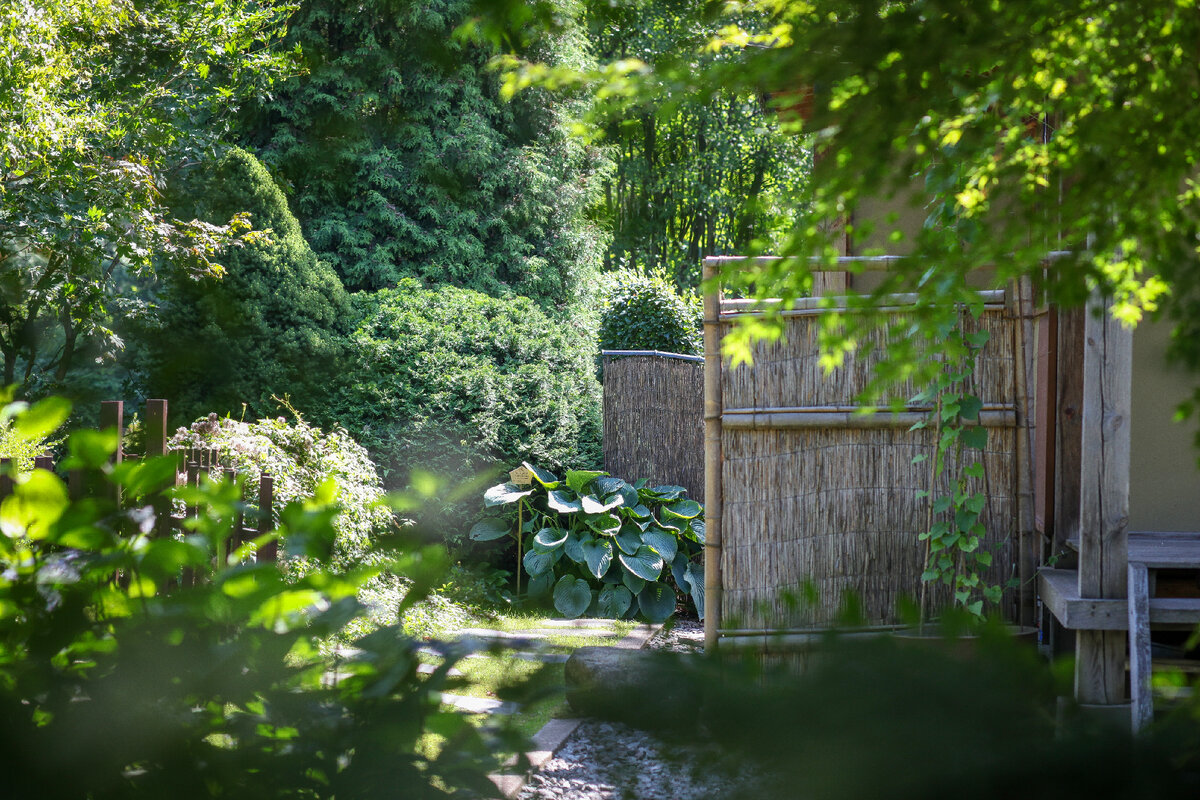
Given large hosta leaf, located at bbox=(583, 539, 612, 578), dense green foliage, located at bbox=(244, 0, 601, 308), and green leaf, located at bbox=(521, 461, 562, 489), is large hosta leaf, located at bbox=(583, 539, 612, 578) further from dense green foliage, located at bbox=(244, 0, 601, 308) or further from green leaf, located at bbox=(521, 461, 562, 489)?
dense green foliage, located at bbox=(244, 0, 601, 308)

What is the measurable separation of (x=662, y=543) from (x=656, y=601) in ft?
1.38

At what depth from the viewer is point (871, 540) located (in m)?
4.00

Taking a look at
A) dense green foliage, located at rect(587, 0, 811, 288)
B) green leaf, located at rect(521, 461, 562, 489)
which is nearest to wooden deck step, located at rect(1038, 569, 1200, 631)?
green leaf, located at rect(521, 461, 562, 489)

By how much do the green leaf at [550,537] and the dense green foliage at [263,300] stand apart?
2.25m

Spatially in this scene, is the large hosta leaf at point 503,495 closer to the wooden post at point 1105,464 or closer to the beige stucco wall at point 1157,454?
the beige stucco wall at point 1157,454

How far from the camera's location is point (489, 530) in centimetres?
729

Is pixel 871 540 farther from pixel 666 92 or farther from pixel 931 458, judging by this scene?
pixel 666 92

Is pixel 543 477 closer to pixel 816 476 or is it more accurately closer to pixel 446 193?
pixel 816 476

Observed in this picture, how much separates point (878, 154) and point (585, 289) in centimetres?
1169

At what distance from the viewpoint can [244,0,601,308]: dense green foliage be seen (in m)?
9.70

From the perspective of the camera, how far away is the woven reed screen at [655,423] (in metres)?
8.27

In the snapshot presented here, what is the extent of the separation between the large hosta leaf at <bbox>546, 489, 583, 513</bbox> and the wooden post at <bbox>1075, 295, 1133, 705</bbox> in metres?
4.01

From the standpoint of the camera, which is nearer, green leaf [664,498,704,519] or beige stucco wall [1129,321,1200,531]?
beige stucco wall [1129,321,1200,531]

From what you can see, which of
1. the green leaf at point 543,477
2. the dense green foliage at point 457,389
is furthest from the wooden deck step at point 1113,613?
the dense green foliage at point 457,389
